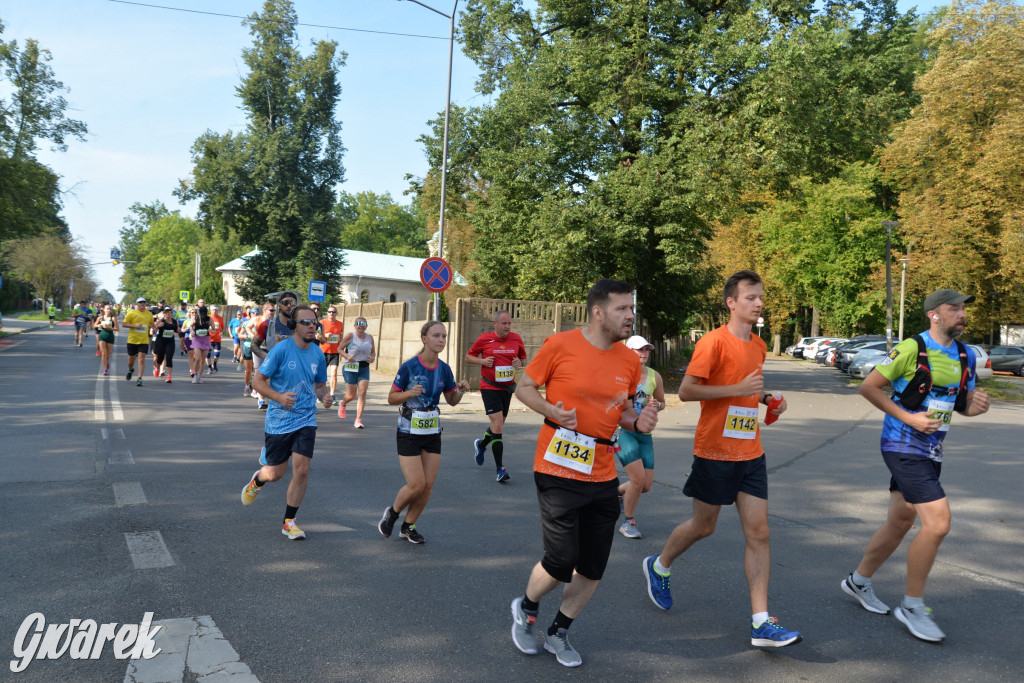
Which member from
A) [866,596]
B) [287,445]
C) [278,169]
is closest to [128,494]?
[287,445]

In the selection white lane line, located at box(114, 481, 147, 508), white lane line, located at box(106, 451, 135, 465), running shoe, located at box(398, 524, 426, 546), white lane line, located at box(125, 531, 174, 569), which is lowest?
white lane line, located at box(106, 451, 135, 465)

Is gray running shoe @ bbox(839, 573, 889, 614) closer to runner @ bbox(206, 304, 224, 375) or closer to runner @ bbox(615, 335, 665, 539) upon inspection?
runner @ bbox(615, 335, 665, 539)

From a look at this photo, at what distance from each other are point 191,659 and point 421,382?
2.80 metres

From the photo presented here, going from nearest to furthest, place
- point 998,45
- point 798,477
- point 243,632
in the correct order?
1. point 243,632
2. point 798,477
3. point 998,45

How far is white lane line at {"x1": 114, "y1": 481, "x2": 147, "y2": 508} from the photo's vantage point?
7.07 meters

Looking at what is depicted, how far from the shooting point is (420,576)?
529 centimetres

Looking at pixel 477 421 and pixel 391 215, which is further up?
pixel 391 215

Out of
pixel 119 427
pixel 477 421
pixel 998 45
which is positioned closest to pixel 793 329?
pixel 998 45

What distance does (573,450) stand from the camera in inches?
156

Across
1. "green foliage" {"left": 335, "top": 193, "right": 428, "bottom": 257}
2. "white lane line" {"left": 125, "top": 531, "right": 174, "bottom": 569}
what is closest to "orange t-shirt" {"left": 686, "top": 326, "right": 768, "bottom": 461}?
"white lane line" {"left": 125, "top": 531, "right": 174, "bottom": 569}

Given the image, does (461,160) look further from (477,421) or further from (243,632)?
(243,632)

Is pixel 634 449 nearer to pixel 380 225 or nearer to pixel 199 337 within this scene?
pixel 199 337

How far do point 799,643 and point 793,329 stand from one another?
70.9 meters

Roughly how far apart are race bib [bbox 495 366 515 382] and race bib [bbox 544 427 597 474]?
5.32 metres
